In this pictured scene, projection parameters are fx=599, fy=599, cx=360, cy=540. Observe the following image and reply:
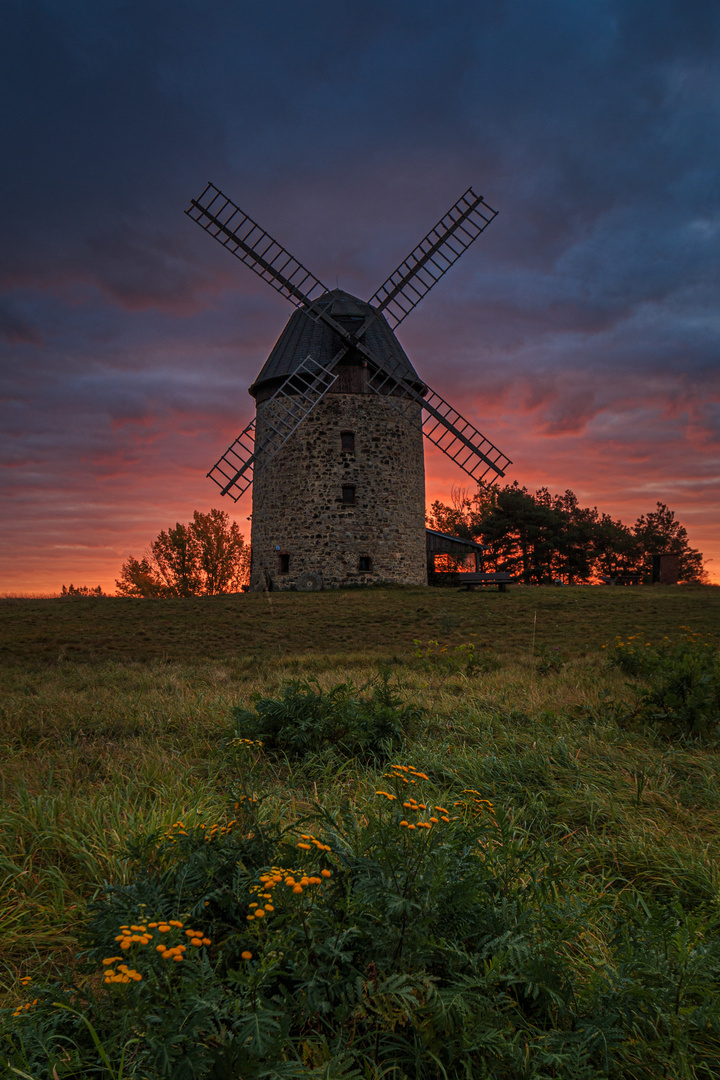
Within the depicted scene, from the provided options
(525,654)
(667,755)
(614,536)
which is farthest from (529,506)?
(667,755)

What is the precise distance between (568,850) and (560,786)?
77cm

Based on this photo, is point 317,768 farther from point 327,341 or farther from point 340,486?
point 327,341

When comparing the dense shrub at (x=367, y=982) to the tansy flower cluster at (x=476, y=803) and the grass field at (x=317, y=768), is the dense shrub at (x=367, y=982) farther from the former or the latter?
the tansy flower cluster at (x=476, y=803)

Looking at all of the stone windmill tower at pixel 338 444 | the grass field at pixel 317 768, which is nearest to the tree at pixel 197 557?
the stone windmill tower at pixel 338 444

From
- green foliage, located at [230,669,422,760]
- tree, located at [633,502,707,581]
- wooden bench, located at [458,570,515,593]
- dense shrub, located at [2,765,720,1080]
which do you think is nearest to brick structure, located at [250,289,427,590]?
wooden bench, located at [458,570,515,593]

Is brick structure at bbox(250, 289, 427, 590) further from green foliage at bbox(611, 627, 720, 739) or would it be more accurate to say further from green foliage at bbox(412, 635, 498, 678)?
green foliage at bbox(611, 627, 720, 739)

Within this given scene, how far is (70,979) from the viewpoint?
1.85 m

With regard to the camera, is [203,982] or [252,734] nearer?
[203,982]

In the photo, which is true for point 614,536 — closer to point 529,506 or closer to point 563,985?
point 529,506

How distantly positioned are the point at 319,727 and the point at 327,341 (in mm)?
21114

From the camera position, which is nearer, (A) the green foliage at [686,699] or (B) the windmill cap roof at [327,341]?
(A) the green foliage at [686,699]

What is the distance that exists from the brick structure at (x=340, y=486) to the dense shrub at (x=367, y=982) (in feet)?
65.0

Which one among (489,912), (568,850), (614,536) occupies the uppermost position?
(614,536)

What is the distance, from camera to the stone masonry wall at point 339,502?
2212 cm
